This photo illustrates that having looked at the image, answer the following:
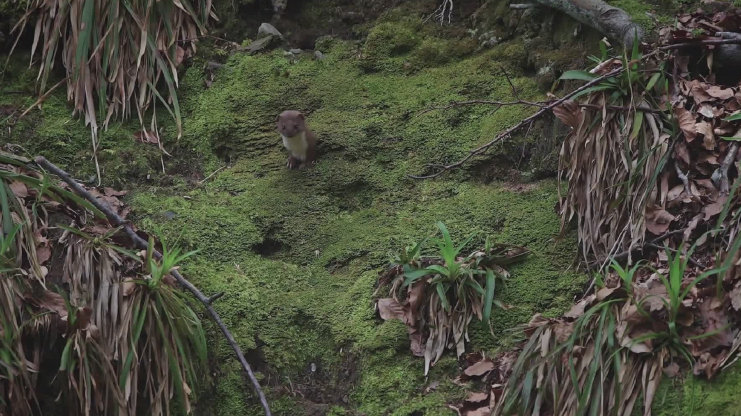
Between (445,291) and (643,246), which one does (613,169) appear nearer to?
(643,246)

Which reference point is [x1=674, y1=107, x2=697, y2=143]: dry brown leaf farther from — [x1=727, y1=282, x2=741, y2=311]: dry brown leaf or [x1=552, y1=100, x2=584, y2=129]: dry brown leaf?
[x1=727, y1=282, x2=741, y2=311]: dry brown leaf

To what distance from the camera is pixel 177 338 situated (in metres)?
3.66

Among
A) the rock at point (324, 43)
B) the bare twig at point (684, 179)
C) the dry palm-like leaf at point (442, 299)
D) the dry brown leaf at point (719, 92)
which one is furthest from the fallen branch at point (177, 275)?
the dry brown leaf at point (719, 92)

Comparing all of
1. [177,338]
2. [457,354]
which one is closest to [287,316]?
[177,338]

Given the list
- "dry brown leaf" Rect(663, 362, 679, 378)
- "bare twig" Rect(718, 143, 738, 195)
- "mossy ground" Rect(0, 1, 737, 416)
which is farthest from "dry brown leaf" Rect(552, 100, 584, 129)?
"dry brown leaf" Rect(663, 362, 679, 378)

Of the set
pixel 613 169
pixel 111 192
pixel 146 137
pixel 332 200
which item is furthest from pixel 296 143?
pixel 613 169

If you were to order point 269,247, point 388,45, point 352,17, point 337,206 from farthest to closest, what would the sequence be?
1. point 352,17
2. point 388,45
3. point 337,206
4. point 269,247

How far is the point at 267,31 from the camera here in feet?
19.1

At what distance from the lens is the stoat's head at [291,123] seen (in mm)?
4840

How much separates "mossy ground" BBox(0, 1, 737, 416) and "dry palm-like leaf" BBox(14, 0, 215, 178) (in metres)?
0.14

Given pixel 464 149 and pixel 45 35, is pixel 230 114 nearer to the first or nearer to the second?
pixel 45 35

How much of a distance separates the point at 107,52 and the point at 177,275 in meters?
1.84

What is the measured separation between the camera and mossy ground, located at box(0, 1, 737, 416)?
3.84 meters

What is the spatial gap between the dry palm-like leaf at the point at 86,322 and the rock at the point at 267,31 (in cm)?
234
